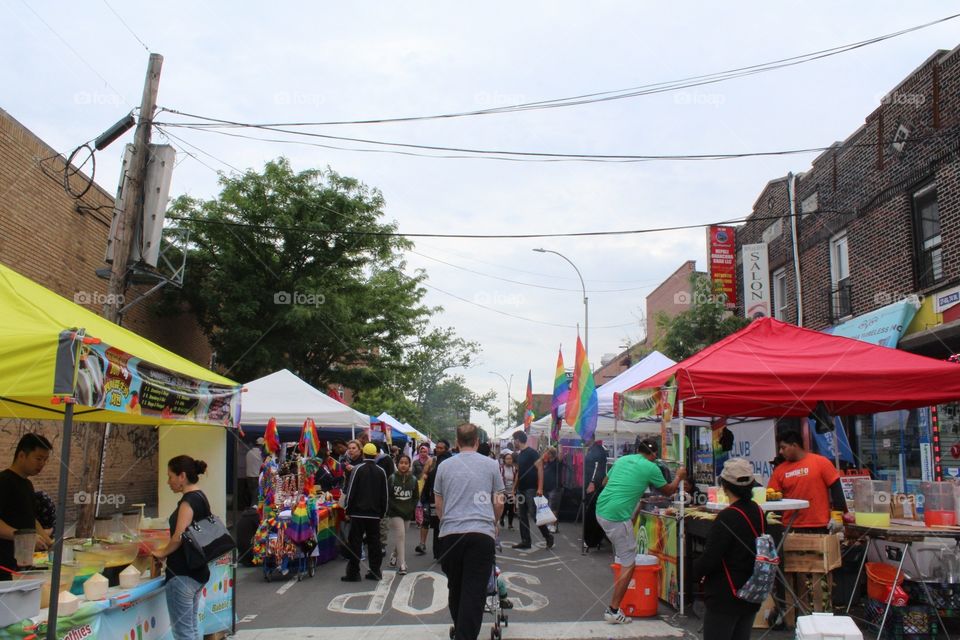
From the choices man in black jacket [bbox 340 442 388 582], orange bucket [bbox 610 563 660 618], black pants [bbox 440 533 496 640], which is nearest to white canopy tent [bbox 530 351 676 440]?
man in black jacket [bbox 340 442 388 582]

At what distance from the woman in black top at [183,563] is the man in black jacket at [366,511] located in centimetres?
449

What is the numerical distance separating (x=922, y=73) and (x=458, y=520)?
527 inches

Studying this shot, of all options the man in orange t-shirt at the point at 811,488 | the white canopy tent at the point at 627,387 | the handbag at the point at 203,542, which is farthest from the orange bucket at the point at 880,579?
the white canopy tent at the point at 627,387

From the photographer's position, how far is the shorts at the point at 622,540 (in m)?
7.69

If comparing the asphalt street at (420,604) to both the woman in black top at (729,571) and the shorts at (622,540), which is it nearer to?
the shorts at (622,540)

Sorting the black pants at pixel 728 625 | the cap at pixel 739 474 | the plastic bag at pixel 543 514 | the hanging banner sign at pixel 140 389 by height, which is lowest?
the black pants at pixel 728 625

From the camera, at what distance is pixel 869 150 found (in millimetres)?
15789

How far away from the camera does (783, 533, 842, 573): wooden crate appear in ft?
24.2

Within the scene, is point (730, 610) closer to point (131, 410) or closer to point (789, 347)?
point (131, 410)

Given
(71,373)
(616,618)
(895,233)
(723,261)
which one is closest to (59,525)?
(71,373)

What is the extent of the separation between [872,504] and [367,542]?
6353 mm

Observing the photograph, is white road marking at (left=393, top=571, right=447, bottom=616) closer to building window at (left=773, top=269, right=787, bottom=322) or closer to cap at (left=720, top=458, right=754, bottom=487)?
cap at (left=720, top=458, right=754, bottom=487)

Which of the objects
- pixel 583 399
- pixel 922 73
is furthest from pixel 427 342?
pixel 922 73

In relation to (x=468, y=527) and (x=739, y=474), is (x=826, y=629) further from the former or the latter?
(x=468, y=527)
